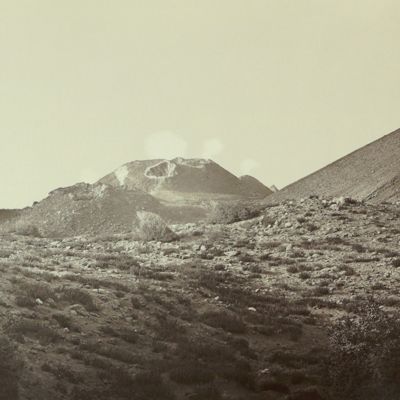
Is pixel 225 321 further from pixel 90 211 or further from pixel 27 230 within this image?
pixel 90 211

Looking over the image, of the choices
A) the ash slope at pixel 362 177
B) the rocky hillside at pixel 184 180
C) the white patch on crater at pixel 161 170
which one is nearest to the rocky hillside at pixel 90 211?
the ash slope at pixel 362 177

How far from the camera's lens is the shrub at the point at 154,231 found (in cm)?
2811

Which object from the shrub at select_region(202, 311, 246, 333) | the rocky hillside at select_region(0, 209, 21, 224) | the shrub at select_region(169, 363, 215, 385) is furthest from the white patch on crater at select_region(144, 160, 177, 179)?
the shrub at select_region(169, 363, 215, 385)

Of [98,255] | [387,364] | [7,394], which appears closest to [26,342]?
[7,394]

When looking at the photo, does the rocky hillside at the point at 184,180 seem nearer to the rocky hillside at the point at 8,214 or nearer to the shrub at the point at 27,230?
the rocky hillside at the point at 8,214

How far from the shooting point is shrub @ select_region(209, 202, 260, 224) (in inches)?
1236

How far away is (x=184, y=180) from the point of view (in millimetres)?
58375

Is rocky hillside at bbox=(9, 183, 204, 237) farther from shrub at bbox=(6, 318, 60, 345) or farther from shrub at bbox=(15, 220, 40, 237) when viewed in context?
shrub at bbox=(6, 318, 60, 345)

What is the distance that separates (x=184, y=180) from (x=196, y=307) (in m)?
41.3

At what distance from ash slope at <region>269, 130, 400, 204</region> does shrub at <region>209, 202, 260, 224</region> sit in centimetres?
759

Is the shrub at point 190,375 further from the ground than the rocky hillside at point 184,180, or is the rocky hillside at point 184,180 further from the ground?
the rocky hillside at point 184,180

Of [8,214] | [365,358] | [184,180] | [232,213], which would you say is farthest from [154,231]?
[184,180]

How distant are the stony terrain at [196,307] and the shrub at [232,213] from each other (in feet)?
8.66

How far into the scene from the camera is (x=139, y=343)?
13.9m
